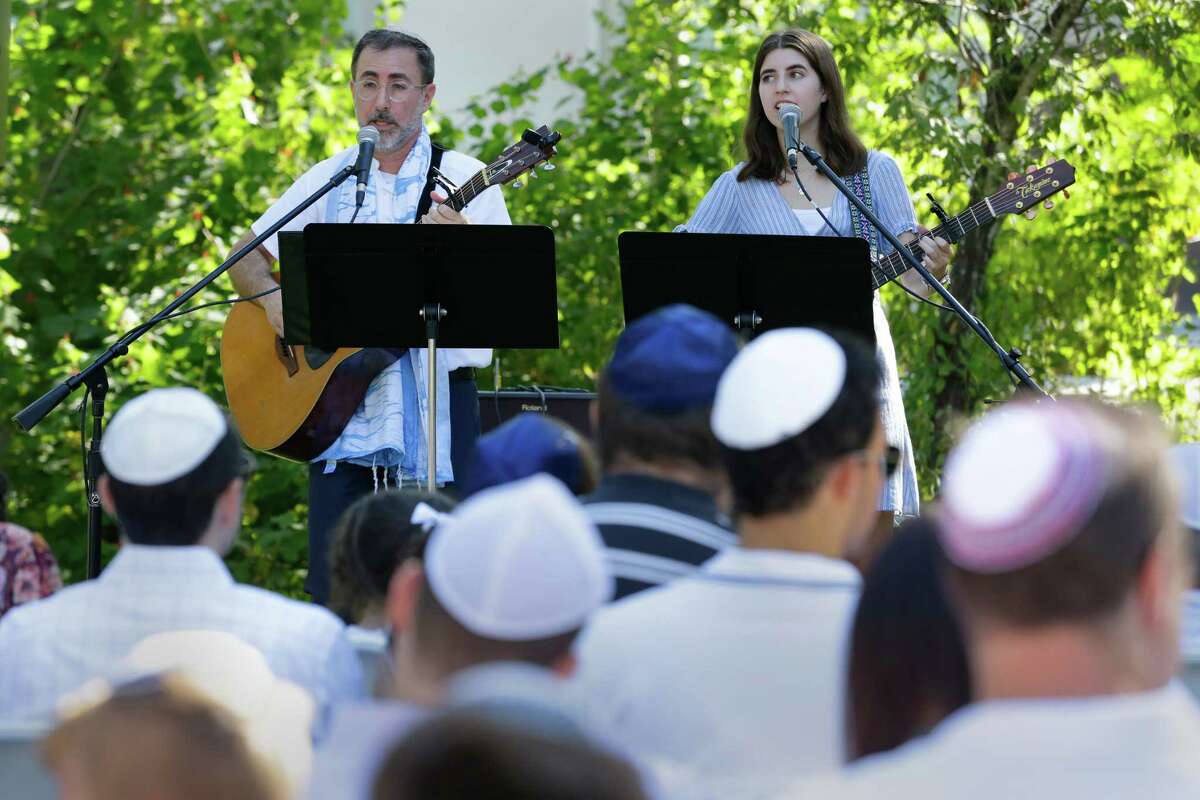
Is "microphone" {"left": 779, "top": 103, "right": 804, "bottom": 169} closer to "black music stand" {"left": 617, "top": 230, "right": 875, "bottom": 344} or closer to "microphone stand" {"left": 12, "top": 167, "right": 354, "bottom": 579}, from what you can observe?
"black music stand" {"left": 617, "top": 230, "right": 875, "bottom": 344}

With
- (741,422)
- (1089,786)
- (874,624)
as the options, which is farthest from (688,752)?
(1089,786)

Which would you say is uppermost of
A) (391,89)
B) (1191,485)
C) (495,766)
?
(391,89)

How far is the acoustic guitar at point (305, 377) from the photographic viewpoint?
5.40 m

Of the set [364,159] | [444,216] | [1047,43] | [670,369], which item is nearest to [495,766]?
[670,369]

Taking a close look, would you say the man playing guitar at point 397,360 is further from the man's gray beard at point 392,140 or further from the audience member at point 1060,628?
the audience member at point 1060,628

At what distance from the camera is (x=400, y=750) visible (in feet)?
4.23

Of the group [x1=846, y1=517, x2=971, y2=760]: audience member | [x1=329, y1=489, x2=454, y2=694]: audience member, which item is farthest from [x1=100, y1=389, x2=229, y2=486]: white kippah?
[x1=846, y1=517, x2=971, y2=760]: audience member

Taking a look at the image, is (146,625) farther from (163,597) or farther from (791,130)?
(791,130)

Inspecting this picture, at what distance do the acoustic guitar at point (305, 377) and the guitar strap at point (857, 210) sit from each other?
2.87 ft

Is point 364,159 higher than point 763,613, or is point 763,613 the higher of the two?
point 364,159

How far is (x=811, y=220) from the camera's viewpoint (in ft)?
17.6

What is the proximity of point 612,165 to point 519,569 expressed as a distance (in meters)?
6.60

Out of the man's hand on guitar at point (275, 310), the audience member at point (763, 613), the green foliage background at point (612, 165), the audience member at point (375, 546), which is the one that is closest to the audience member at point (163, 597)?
the audience member at point (375, 546)

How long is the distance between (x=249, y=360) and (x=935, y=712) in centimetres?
418
